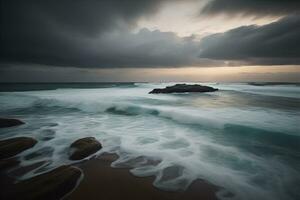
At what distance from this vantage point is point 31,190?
4246mm

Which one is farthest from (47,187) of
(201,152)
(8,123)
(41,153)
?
(8,123)

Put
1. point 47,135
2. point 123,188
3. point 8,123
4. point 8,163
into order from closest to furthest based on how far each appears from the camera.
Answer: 1. point 123,188
2. point 8,163
3. point 47,135
4. point 8,123

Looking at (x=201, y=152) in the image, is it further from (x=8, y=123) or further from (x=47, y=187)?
(x=8, y=123)

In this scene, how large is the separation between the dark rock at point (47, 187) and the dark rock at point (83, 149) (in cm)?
160

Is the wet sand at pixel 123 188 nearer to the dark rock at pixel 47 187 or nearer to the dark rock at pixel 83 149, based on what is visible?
the dark rock at pixel 47 187

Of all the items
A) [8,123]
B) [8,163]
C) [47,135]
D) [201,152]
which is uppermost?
[8,123]

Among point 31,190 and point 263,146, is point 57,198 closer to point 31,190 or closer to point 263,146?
point 31,190

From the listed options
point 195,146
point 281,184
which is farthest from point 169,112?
point 281,184

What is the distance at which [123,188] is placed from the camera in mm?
4801

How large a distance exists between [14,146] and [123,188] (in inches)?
215

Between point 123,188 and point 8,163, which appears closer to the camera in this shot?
point 123,188

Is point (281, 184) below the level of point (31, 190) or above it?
below

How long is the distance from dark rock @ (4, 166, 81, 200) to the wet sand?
0.25m

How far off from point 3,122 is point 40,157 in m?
7.09
